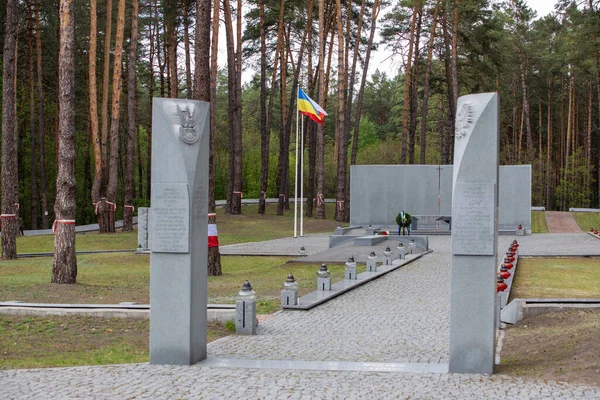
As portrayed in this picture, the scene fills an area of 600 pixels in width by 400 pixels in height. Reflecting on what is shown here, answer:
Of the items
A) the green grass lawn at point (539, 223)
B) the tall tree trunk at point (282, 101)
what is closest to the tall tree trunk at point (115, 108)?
the tall tree trunk at point (282, 101)

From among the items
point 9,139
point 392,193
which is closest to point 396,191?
point 392,193

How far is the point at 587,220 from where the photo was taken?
4334 centimetres

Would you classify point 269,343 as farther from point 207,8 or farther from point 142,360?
point 207,8

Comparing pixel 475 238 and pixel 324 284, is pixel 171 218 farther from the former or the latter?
pixel 324 284

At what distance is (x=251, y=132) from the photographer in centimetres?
7556

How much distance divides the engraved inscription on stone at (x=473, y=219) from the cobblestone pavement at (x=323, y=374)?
1.27 m

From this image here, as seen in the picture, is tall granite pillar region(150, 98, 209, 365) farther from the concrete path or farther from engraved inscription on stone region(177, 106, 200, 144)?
the concrete path

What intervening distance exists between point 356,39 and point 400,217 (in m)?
17.0

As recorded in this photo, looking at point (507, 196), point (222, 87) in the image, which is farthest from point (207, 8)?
point (222, 87)

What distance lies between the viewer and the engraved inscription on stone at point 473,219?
7.59m

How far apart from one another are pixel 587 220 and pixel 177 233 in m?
39.4

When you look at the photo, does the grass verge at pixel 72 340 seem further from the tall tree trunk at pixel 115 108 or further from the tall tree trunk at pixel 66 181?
the tall tree trunk at pixel 115 108

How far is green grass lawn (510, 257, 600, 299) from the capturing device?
14.2 meters

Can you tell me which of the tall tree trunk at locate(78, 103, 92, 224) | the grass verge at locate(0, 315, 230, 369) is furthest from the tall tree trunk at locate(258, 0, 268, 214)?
the grass verge at locate(0, 315, 230, 369)
